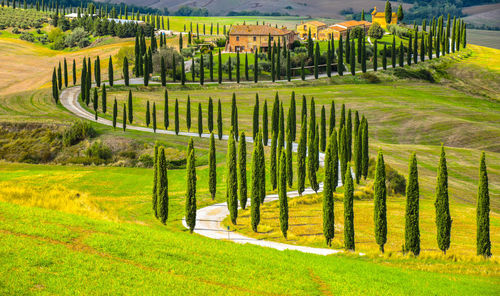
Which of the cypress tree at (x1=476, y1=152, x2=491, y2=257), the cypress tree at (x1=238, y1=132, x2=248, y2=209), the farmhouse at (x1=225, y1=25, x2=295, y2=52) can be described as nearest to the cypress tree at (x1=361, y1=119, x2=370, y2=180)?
the cypress tree at (x1=238, y1=132, x2=248, y2=209)

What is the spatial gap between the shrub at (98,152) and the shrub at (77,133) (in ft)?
16.3

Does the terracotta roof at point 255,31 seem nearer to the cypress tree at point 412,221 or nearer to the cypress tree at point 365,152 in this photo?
the cypress tree at point 365,152

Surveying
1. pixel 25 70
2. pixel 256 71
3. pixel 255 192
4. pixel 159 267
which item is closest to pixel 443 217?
pixel 255 192

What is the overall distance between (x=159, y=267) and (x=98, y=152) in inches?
2522

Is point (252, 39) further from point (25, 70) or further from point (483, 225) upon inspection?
point (483, 225)

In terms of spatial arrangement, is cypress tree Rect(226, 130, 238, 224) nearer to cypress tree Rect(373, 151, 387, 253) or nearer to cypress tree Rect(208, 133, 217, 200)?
cypress tree Rect(208, 133, 217, 200)

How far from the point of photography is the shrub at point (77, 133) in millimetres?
93750

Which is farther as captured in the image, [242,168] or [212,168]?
[212,168]

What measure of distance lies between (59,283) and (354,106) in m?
116

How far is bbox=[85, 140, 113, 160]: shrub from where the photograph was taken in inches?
3531

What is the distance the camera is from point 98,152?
295 ft

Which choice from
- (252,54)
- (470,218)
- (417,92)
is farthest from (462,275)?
(252,54)

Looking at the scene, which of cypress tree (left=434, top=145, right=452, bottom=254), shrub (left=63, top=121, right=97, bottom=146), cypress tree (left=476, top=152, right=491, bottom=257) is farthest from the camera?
shrub (left=63, top=121, right=97, bottom=146)

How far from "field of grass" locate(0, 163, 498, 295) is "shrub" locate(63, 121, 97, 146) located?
60289 millimetres
